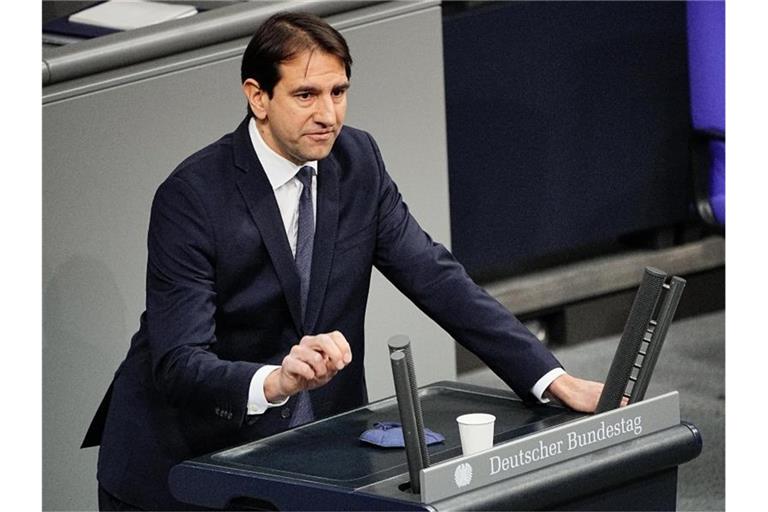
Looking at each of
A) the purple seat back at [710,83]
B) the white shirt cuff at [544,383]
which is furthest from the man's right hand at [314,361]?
the purple seat back at [710,83]

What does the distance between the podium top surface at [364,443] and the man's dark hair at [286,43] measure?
1.64 feet

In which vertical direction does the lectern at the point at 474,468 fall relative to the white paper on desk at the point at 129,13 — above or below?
below

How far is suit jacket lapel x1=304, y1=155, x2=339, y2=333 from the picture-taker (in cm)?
267

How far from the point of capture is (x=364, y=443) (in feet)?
7.82

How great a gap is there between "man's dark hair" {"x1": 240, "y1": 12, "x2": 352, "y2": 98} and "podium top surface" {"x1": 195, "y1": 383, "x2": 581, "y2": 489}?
0.50 meters

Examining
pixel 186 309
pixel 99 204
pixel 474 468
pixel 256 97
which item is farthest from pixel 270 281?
pixel 474 468

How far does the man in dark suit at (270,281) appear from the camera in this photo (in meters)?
2.54

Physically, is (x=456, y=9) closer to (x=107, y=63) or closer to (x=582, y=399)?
(x=107, y=63)

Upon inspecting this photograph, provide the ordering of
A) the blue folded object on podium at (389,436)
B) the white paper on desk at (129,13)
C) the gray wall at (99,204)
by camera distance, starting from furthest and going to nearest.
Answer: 1. the white paper on desk at (129,13)
2. the gray wall at (99,204)
3. the blue folded object on podium at (389,436)

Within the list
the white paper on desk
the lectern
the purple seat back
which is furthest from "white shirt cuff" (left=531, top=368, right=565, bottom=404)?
the purple seat back

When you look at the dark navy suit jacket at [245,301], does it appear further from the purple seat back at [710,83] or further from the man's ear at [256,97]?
the purple seat back at [710,83]

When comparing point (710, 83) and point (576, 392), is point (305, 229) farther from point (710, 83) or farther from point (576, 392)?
point (710, 83)
